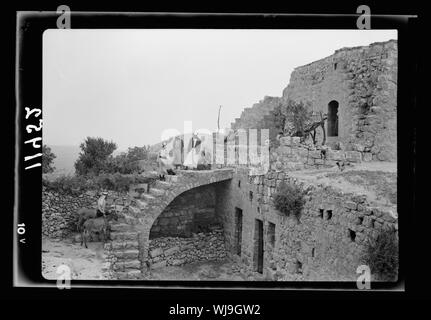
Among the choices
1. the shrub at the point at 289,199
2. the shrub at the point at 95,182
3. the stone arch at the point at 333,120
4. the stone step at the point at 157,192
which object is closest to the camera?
the shrub at the point at 289,199

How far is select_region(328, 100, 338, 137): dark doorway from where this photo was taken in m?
13.1

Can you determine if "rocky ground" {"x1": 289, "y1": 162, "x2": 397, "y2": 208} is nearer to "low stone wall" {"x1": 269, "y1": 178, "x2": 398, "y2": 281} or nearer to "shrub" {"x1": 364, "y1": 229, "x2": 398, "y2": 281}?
"low stone wall" {"x1": 269, "y1": 178, "x2": 398, "y2": 281}

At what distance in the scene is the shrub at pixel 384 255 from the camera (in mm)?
5160

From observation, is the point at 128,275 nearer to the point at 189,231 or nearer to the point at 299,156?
the point at 189,231

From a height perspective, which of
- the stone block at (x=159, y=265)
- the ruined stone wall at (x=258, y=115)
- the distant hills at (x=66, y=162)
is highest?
the ruined stone wall at (x=258, y=115)

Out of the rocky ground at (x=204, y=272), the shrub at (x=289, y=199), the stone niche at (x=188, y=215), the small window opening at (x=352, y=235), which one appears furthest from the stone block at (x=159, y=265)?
the small window opening at (x=352, y=235)

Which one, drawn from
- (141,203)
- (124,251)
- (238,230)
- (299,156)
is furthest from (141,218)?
(299,156)

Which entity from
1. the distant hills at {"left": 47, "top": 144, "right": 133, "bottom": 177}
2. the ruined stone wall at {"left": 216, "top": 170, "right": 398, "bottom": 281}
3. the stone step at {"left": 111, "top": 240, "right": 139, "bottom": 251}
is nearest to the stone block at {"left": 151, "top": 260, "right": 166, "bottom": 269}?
the stone step at {"left": 111, "top": 240, "right": 139, "bottom": 251}

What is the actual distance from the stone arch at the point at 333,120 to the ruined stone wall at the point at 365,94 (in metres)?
0.17

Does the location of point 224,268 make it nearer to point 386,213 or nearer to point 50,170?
point 50,170

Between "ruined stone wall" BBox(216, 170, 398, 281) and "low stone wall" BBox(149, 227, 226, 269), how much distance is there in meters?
1.61

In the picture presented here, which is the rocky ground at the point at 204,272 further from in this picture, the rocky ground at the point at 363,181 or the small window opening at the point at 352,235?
the small window opening at the point at 352,235
